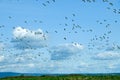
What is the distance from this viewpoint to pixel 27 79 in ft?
224

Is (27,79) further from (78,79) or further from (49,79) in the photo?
(78,79)

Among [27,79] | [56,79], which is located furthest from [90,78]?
[27,79]

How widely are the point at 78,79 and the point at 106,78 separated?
5156 mm

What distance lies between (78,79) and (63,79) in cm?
245

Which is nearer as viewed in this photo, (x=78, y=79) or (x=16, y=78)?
(x=78, y=79)

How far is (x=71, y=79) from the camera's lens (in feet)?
211

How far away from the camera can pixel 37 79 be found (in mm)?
68438

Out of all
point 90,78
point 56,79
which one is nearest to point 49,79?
point 56,79

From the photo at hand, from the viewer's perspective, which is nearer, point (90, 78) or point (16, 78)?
point (90, 78)

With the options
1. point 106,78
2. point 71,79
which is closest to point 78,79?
point 71,79

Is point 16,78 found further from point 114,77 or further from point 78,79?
point 114,77

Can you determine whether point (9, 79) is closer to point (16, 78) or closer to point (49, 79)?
point (16, 78)

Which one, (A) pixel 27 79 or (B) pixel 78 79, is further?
(A) pixel 27 79

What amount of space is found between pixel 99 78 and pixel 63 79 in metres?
6.00
